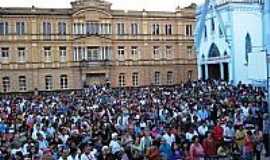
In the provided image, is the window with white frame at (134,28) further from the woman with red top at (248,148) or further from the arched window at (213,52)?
the woman with red top at (248,148)

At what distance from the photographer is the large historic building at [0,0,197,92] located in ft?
170

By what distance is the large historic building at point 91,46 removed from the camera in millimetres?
→ 51750

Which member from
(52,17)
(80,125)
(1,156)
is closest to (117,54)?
(52,17)

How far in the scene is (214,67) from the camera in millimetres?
49312

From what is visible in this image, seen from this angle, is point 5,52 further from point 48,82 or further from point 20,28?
point 48,82

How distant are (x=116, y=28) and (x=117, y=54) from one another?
2.68 metres

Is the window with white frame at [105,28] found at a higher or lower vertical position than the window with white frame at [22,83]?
higher

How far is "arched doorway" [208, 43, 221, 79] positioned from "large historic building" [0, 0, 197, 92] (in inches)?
374

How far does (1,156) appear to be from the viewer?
1271cm

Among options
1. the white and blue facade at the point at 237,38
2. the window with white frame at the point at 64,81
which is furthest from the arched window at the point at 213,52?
the window with white frame at the point at 64,81

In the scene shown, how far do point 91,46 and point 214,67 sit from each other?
41.9 ft

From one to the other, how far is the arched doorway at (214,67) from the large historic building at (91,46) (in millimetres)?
9496

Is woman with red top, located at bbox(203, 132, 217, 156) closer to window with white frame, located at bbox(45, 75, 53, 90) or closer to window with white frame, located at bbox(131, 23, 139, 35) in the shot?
window with white frame, located at bbox(45, 75, 53, 90)

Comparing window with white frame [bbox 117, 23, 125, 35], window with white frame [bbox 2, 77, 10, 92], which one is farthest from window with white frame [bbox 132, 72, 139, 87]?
window with white frame [bbox 2, 77, 10, 92]
